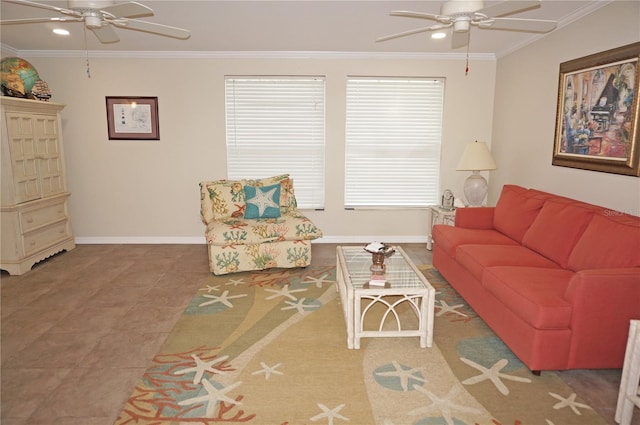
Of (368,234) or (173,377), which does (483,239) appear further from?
(173,377)

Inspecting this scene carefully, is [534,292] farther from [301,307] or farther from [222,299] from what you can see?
[222,299]

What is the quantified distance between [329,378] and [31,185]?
4099mm

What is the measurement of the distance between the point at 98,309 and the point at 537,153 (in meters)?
4.51

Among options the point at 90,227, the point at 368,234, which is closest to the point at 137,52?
the point at 90,227

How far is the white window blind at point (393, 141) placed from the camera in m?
5.59

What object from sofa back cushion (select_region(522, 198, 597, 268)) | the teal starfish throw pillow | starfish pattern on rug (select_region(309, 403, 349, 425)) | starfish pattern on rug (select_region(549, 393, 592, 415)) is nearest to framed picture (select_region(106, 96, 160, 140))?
the teal starfish throw pillow

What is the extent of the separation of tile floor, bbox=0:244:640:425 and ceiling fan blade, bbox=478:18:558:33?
7.37 ft

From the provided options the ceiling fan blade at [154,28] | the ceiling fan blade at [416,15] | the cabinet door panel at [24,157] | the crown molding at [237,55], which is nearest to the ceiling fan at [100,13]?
the ceiling fan blade at [154,28]

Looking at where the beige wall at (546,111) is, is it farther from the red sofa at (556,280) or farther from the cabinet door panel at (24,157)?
the cabinet door panel at (24,157)

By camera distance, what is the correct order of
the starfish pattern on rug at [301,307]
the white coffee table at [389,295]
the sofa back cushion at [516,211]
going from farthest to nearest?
the sofa back cushion at [516,211], the starfish pattern on rug at [301,307], the white coffee table at [389,295]

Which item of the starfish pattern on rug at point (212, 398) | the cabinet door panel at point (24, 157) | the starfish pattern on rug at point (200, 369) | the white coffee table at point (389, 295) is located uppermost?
the cabinet door panel at point (24, 157)

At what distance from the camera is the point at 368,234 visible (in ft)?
19.3

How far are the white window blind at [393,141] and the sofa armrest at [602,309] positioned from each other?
11.2 ft

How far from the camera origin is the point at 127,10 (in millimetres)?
2641
